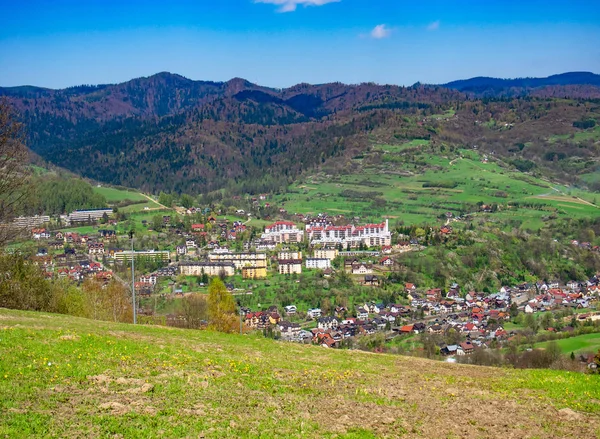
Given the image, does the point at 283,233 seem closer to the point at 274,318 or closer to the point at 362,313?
the point at 362,313

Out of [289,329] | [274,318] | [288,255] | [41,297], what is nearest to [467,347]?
[289,329]

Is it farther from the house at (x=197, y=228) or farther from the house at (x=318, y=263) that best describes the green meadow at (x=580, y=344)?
the house at (x=197, y=228)

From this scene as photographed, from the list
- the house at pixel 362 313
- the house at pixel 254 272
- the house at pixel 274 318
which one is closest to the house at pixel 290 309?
the house at pixel 274 318

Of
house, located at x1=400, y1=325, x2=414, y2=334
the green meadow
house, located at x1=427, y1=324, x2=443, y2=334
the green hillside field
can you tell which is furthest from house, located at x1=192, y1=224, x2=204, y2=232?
the green meadow

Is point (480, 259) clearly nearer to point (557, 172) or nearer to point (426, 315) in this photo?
point (426, 315)

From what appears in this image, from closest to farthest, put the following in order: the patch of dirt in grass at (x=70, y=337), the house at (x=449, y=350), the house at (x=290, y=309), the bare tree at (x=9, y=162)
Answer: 1. the patch of dirt in grass at (x=70, y=337)
2. the bare tree at (x=9, y=162)
3. the house at (x=449, y=350)
4. the house at (x=290, y=309)

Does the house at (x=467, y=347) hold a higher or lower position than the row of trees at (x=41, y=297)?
lower

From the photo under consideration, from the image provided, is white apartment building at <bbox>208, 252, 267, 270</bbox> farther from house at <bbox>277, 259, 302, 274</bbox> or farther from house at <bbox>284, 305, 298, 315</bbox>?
house at <bbox>284, 305, 298, 315</bbox>
